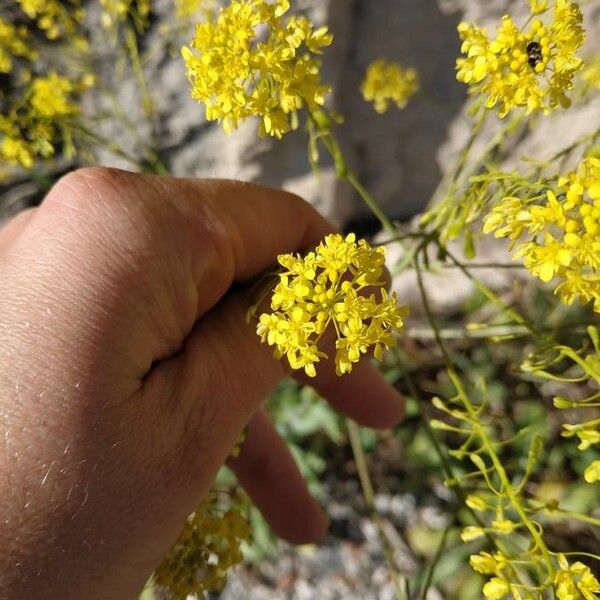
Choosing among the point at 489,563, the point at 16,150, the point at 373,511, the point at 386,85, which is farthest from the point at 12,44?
the point at 489,563

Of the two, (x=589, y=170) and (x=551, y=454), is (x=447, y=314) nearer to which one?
(x=551, y=454)

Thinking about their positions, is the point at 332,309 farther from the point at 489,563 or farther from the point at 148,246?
the point at 489,563

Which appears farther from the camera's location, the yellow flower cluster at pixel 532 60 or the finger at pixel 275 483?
the finger at pixel 275 483

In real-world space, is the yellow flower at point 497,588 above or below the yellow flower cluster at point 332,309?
below

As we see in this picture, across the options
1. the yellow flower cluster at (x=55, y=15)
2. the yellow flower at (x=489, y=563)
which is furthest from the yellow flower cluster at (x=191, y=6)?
the yellow flower at (x=489, y=563)

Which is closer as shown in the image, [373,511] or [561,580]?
[561,580]

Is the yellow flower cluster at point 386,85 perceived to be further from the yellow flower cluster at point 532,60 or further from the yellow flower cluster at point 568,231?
the yellow flower cluster at point 568,231
